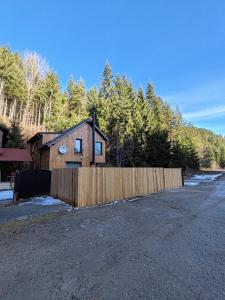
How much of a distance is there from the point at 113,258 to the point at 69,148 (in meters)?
18.0

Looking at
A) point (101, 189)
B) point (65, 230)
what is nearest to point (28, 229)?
point (65, 230)

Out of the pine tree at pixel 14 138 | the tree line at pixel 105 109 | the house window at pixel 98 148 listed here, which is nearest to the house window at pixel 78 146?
the house window at pixel 98 148

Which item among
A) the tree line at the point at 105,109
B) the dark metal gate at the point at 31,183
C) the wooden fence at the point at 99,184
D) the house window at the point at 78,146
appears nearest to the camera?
the wooden fence at the point at 99,184

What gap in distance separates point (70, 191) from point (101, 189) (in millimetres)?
1503

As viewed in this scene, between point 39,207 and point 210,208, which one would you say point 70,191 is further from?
point 210,208

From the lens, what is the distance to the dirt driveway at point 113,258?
2768 millimetres

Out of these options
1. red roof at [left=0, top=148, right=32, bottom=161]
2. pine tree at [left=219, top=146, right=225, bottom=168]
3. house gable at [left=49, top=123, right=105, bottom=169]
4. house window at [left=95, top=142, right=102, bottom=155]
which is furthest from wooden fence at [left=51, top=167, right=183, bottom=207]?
pine tree at [left=219, top=146, right=225, bottom=168]

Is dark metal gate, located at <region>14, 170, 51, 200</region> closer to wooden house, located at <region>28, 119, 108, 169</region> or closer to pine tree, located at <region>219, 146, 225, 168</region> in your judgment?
wooden house, located at <region>28, 119, 108, 169</region>

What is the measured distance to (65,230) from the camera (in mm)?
5688

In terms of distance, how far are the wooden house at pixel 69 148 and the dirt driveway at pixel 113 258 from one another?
13658 millimetres

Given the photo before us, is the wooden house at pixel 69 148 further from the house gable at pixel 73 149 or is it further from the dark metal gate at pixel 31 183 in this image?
the dark metal gate at pixel 31 183

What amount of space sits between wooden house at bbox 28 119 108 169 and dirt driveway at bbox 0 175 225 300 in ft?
44.8

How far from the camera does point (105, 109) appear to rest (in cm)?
3269

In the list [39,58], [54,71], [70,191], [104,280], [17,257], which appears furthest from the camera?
[54,71]
